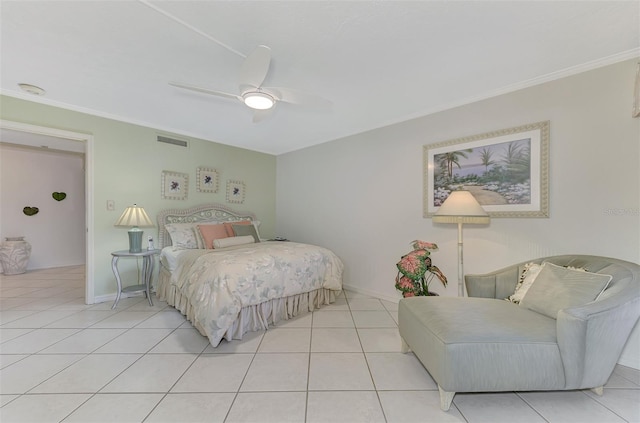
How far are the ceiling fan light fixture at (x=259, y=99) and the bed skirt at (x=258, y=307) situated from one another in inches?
74.6

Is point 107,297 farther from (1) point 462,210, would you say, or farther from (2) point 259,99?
(1) point 462,210

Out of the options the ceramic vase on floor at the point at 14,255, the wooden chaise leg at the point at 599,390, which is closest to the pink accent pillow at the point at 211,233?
the wooden chaise leg at the point at 599,390

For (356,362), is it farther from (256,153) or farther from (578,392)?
(256,153)

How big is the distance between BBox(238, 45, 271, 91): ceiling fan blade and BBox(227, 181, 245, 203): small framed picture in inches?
112

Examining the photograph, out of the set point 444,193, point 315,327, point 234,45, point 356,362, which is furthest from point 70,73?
point 444,193

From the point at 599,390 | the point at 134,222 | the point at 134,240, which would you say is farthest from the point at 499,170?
the point at 134,240

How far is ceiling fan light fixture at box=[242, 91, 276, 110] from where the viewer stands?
2002 millimetres

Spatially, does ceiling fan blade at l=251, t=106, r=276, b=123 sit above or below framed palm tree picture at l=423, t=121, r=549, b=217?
above

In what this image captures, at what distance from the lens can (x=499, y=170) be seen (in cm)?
259

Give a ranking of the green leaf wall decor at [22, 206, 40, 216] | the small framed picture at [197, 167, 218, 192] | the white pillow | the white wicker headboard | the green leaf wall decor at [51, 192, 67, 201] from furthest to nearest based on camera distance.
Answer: the green leaf wall decor at [51, 192, 67, 201], the green leaf wall decor at [22, 206, 40, 216], the small framed picture at [197, 167, 218, 192], the white wicker headboard, the white pillow

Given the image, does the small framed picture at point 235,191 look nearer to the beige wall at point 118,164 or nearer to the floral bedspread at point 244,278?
the beige wall at point 118,164

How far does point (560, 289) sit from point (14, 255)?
7767 millimetres

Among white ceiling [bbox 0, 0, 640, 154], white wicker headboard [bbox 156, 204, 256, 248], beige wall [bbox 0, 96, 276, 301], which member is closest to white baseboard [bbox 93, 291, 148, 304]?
beige wall [bbox 0, 96, 276, 301]

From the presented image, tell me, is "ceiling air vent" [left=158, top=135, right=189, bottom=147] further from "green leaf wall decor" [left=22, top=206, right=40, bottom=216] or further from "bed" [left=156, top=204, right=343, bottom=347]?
"green leaf wall decor" [left=22, top=206, right=40, bottom=216]
